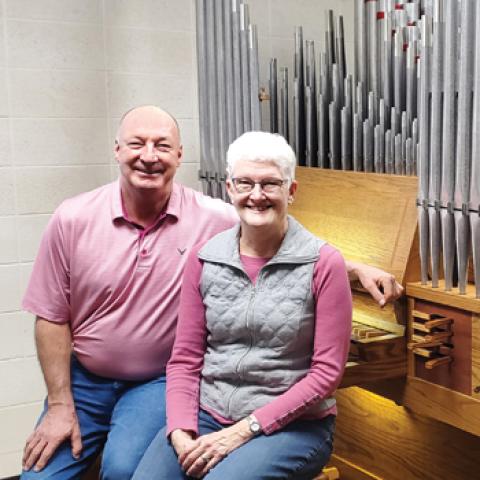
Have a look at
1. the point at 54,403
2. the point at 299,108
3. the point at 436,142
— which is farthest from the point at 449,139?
the point at 54,403

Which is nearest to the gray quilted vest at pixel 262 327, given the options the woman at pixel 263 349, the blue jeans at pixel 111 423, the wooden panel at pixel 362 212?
the woman at pixel 263 349

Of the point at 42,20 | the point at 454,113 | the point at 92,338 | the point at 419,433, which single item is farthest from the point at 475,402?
the point at 42,20

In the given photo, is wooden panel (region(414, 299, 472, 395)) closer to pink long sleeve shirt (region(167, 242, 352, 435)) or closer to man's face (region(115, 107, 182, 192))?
pink long sleeve shirt (region(167, 242, 352, 435))

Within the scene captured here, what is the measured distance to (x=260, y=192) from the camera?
2.17 metres

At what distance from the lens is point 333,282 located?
7.05ft

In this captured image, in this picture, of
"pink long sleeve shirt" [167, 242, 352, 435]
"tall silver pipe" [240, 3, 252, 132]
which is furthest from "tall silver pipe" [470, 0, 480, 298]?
"tall silver pipe" [240, 3, 252, 132]

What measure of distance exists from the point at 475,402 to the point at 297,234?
2.59ft

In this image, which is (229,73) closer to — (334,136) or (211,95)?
(211,95)

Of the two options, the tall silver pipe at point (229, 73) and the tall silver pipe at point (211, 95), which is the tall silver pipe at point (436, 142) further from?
the tall silver pipe at point (211, 95)

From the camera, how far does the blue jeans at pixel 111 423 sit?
2374 mm

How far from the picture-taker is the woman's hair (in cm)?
217

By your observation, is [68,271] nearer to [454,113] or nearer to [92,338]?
[92,338]

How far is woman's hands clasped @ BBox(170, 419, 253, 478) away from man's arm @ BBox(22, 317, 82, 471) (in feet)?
1.63

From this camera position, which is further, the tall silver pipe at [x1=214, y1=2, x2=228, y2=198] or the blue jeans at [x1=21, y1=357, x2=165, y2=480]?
the tall silver pipe at [x1=214, y1=2, x2=228, y2=198]
